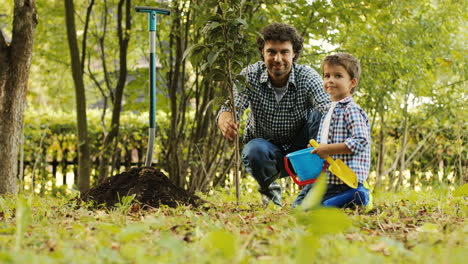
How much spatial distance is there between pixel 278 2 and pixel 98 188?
2.48 m

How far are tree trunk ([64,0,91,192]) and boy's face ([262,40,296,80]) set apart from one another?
2949 mm

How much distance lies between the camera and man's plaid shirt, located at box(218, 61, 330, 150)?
3528 millimetres

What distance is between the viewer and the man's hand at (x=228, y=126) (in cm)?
300

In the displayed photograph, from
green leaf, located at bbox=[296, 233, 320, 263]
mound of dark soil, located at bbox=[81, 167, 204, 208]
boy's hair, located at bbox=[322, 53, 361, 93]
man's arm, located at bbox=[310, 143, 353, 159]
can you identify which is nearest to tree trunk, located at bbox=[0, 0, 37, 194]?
mound of dark soil, located at bbox=[81, 167, 204, 208]

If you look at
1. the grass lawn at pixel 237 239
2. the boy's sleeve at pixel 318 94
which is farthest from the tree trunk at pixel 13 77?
the boy's sleeve at pixel 318 94

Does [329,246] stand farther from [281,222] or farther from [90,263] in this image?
[90,263]

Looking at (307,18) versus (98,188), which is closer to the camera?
(98,188)

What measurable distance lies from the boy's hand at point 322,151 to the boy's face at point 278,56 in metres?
0.74

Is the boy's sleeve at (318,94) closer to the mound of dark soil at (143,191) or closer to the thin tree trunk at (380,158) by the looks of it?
the mound of dark soil at (143,191)

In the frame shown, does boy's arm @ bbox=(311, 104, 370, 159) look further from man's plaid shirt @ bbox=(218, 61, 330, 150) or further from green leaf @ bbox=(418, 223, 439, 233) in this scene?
green leaf @ bbox=(418, 223, 439, 233)

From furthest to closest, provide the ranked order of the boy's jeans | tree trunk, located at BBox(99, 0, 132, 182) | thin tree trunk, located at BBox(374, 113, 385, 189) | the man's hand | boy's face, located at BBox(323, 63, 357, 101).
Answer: thin tree trunk, located at BBox(374, 113, 385, 189), tree trunk, located at BBox(99, 0, 132, 182), the boy's jeans, boy's face, located at BBox(323, 63, 357, 101), the man's hand

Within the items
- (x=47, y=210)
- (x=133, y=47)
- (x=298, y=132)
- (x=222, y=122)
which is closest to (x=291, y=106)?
(x=298, y=132)

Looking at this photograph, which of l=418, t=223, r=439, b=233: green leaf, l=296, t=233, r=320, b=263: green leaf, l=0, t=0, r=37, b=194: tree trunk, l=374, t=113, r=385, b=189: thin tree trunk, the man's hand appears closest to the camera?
l=296, t=233, r=320, b=263: green leaf

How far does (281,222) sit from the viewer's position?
2.20 metres
